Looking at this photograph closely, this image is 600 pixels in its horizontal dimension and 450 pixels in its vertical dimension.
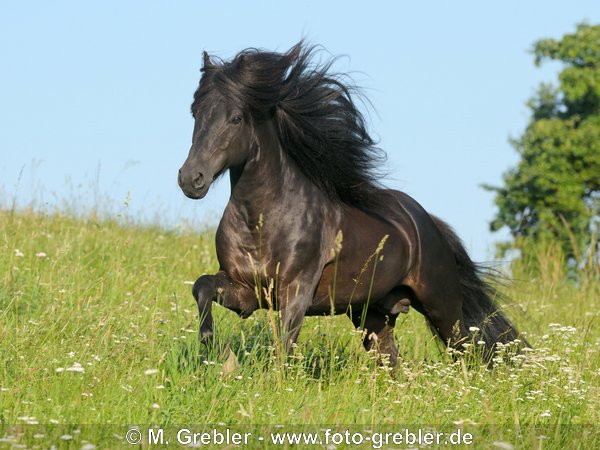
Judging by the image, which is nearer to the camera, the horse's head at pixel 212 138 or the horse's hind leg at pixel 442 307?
the horse's head at pixel 212 138

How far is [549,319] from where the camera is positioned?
9.96m

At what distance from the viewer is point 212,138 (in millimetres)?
5574

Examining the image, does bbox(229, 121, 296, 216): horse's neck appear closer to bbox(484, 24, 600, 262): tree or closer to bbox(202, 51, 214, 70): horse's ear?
bbox(202, 51, 214, 70): horse's ear

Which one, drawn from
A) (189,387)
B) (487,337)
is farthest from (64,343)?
(487,337)

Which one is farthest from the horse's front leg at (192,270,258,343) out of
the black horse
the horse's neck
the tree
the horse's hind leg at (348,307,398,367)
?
the tree

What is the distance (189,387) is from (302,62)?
2661mm

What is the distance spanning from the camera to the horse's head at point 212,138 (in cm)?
540

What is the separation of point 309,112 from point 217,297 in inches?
63.4

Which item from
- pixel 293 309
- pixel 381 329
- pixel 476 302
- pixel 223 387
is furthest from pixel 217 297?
pixel 476 302

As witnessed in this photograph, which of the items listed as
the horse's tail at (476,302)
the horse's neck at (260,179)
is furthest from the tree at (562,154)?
the horse's neck at (260,179)

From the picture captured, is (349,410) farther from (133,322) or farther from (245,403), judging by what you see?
(133,322)

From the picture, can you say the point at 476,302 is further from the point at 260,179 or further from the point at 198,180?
the point at 198,180

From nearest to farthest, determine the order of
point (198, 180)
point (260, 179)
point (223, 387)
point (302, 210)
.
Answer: point (223, 387) < point (198, 180) < point (260, 179) < point (302, 210)

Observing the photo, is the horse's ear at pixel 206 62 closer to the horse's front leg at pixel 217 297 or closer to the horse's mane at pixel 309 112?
the horse's mane at pixel 309 112
